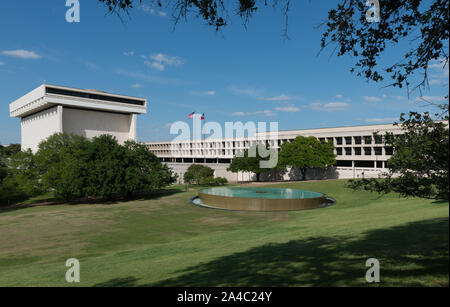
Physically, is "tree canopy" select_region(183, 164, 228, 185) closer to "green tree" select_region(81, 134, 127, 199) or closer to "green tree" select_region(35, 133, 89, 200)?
"green tree" select_region(81, 134, 127, 199)

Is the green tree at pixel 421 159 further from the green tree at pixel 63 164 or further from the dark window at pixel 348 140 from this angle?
the dark window at pixel 348 140

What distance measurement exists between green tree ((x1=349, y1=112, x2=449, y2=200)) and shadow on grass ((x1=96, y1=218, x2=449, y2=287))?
1.87 m

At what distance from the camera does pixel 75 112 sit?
74.1 m

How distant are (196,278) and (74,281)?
15.2 ft

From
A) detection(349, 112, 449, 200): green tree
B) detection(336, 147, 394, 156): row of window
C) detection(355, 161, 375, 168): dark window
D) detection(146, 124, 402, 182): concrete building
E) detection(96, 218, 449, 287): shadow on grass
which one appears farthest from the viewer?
detection(355, 161, 375, 168): dark window

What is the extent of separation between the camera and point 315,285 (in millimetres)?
6340

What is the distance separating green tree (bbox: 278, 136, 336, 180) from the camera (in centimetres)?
6544

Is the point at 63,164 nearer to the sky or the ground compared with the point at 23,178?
nearer to the sky

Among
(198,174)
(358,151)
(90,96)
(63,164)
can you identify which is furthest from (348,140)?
(90,96)

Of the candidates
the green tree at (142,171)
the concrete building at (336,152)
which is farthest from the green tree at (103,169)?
the concrete building at (336,152)

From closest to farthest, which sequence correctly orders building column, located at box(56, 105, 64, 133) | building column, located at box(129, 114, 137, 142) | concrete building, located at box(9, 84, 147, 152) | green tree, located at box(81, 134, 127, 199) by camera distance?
green tree, located at box(81, 134, 127, 199), building column, located at box(56, 105, 64, 133), concrete building, located at box(9, 84, 147, 152), building column, located at box(129, 114, 137, 142)

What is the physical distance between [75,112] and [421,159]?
8111cm

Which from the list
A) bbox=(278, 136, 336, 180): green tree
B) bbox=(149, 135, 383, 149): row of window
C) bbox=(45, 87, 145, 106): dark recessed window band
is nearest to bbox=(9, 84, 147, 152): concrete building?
bbox=(45, 87, 145, 106): dark recessed window band

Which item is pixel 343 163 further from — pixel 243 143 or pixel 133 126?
pixel 133 126
